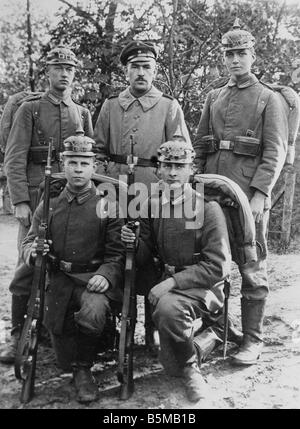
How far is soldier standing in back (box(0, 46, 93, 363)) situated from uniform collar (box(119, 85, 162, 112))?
0.47m

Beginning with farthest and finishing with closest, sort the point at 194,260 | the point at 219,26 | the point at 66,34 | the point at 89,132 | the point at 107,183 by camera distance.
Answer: the point at 66,34, the point at 219,26, the point at 89,132, the point at 107,183, the point at 194,260

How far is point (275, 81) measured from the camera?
6.46m

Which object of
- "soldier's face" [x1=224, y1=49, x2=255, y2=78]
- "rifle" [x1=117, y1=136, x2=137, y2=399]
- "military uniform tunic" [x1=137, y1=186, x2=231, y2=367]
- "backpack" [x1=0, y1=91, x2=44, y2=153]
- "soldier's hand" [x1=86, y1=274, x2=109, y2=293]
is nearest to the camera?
"rifle" [x1=117, y1=136, x2=137, y2=399]

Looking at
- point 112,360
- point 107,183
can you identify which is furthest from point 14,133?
point 112,360

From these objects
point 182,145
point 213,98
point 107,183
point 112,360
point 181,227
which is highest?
point 213,98

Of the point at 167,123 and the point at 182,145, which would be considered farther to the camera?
the point at 167,123

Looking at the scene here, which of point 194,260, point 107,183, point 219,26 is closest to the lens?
point 194,260

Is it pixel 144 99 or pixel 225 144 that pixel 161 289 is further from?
pixel 144 99

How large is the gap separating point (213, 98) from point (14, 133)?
5.68 ft

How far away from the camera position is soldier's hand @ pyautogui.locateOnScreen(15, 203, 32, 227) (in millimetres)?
4160

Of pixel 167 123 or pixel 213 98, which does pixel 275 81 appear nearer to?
pixel 213 98

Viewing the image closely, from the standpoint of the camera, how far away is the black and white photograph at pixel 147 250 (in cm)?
327

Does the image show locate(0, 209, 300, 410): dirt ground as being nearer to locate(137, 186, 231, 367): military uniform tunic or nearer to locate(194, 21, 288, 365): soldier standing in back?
locate(194, 21, 288, 365): soldier standing in back

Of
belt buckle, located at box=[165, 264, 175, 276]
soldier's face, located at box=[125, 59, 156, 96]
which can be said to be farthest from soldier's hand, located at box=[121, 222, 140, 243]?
soldier's face, located at box=[125, 59, 156, 96]
